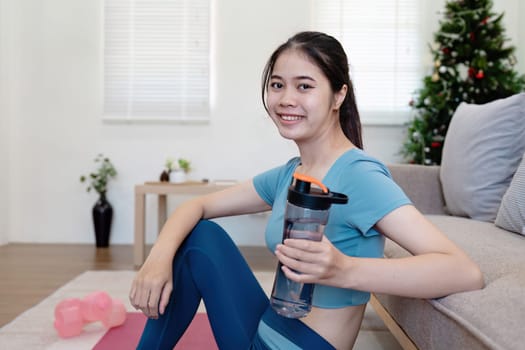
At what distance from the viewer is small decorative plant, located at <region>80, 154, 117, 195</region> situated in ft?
12.0

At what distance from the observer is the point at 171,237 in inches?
43.3

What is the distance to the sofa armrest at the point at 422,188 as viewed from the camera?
2.29m

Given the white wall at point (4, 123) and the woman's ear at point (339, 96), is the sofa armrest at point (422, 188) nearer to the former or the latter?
the woman's ear at point (339, 96)

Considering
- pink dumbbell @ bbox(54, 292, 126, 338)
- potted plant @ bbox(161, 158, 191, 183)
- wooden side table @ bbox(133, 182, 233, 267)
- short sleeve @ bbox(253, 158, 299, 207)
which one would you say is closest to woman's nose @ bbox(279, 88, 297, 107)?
short sleeve @ bbox(253, 158, 299, 207)

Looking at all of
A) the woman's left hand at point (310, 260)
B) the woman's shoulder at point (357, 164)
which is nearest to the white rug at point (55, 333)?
the woman's shoulder at point (357, 164)

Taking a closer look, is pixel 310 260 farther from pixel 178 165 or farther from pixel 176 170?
pixel 178 165

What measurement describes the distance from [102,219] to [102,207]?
0.09 metres

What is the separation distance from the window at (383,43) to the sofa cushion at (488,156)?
1.73m

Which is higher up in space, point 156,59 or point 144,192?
point 156,59

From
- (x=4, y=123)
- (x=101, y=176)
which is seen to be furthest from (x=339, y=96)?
(x=4, y=123)

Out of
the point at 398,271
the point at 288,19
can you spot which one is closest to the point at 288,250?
the point at 398,271

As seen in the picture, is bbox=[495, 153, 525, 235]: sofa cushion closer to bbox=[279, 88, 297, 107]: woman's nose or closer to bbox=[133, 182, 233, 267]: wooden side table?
bbox=[279, 88, 297, 107]: woman's nose

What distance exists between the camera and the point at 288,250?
701 mm

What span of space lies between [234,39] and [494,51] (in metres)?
1.90
